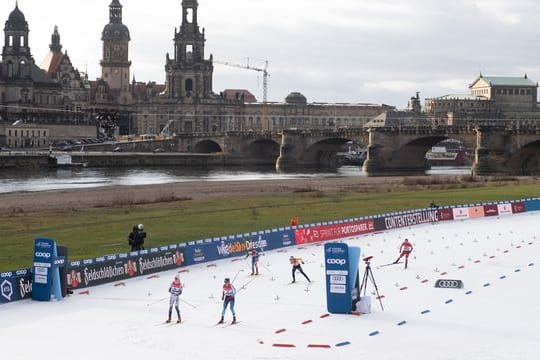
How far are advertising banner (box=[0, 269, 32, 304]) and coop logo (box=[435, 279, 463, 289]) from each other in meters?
13.8

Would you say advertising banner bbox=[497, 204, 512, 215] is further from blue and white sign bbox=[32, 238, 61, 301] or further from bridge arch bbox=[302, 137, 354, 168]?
bridge arch bbox=[302, 137, 354, 168]

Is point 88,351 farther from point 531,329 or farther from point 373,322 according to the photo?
point 531,329

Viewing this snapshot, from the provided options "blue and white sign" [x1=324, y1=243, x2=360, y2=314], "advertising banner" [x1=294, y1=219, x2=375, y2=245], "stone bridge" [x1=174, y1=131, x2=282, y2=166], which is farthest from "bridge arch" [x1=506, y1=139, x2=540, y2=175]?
"blue and white sign" [x1=324, y1=243, x2=360, y2=314]

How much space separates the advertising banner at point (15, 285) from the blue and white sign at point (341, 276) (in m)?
9.74

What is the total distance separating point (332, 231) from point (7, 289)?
20.2 m

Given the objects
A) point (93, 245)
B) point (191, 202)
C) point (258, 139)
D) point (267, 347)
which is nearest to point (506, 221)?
point (191, 202)

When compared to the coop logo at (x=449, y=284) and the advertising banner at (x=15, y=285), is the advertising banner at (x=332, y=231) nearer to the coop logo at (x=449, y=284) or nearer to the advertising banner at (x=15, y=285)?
the coop logo at (x=449, y=284)

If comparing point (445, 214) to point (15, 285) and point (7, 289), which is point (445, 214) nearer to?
point (15, 285)

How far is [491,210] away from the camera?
195ft

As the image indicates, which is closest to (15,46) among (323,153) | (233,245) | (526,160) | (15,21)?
(15,21)

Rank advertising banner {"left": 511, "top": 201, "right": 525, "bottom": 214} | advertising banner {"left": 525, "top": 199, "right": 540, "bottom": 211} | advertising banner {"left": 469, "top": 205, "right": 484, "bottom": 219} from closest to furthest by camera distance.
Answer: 1. advertising banner {"left": 469, "top": 205, "right": 484, "bottom": 219}
2. advertising banner {"left": 511, "top": 201, "right": 525, "bottom": 214}
3. advertising banner {"left": 525, "top": 199, "right": 540, "bottom": 211}

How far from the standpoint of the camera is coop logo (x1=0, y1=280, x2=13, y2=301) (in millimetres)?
29500

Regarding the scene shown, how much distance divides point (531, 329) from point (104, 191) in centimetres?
5924

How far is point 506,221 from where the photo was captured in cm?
5612
